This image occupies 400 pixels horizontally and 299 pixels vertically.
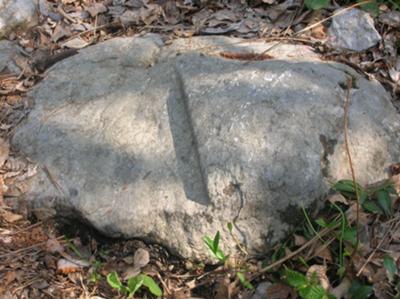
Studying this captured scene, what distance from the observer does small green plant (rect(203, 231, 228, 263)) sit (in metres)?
2.42

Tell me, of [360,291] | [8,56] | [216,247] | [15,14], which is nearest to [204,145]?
[216,247]

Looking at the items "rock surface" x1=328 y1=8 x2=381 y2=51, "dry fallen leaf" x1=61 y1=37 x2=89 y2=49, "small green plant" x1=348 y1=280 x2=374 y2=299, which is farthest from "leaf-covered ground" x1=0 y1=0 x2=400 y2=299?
"dry fallen leaf" x1=61 y1=37 x2=89 y2=49

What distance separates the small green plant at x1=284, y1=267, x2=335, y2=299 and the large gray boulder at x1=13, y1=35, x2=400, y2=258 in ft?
0.86

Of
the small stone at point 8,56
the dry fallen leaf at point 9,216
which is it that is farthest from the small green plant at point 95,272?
the small stone at point 8,56

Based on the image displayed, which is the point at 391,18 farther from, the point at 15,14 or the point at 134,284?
the point at 15,14

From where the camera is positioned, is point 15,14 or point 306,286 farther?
point 15,14

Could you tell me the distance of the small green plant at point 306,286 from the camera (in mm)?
2254

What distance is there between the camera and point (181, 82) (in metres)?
2.95

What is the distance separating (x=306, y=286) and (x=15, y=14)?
2.88 metres

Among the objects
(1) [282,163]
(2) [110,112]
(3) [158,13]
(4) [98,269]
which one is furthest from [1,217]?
(3) [158,13]

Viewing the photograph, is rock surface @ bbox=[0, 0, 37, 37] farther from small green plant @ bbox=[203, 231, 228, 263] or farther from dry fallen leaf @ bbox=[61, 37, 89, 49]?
small green plant @ bbox=[203, 231, 228, 263]

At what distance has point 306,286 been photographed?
7.45 feet

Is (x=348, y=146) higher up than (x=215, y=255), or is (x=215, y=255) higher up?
(x=348, y=146)

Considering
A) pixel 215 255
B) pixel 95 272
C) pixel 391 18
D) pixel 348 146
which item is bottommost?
pixel 95 272
